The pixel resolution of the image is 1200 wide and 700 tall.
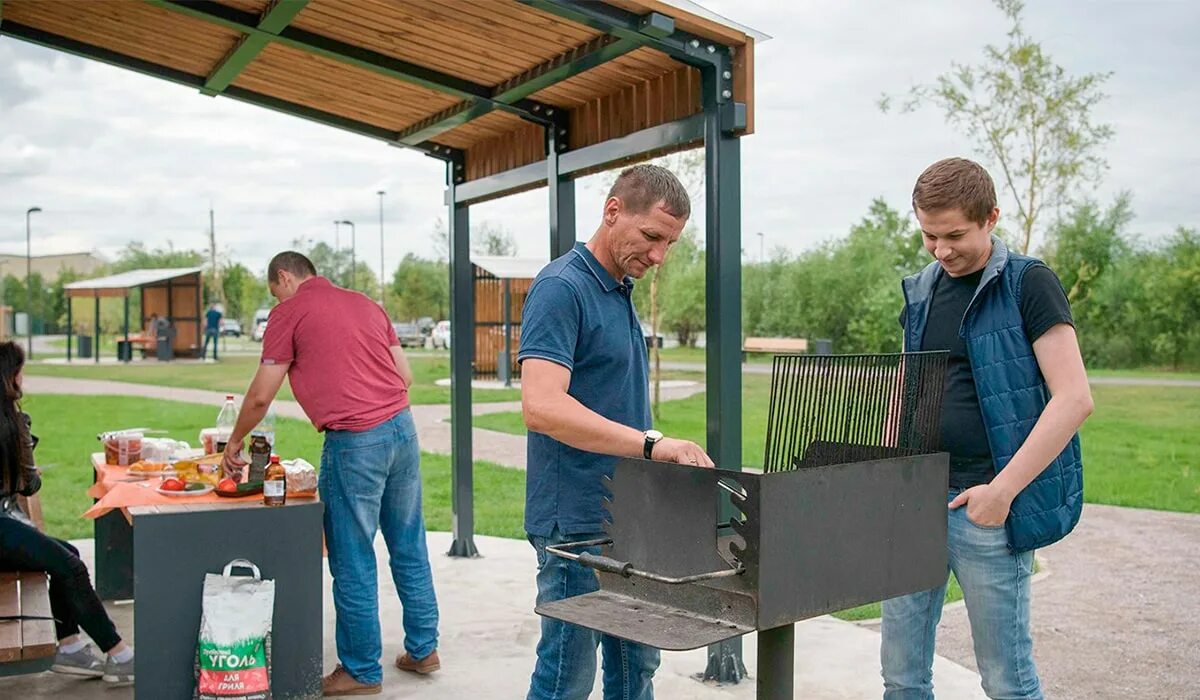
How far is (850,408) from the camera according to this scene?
2.44 metres

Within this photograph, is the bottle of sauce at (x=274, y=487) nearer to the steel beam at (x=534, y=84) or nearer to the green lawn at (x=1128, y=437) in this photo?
the steel beam at (x=534, y=84)

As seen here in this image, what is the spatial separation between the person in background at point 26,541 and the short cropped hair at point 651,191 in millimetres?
2901

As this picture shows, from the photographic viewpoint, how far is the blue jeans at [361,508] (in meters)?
4.41

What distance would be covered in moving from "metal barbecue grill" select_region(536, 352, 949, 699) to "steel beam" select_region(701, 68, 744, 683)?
166 cm

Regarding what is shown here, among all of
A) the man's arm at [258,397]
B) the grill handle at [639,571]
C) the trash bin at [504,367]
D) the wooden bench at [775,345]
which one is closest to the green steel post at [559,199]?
the man's arm at [258,397]

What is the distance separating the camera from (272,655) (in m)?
4.22

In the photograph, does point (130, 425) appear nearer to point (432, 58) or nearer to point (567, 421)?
point (432, 58)

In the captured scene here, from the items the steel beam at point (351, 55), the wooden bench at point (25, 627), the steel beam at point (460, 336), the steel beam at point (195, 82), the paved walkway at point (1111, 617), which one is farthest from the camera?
the steel beam at point (460, 336)

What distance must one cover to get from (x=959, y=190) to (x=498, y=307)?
66.9 feet

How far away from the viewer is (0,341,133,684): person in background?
4.25 m

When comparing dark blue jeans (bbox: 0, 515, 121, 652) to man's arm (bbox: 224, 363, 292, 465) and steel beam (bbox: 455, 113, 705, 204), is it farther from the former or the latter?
steel beam (bbox: 455, 113, 705, 204)

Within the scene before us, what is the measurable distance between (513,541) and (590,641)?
190 inches

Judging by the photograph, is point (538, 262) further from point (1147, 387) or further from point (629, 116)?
point (629, 116)

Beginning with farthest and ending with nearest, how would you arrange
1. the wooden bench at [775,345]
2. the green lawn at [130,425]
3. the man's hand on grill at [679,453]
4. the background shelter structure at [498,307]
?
1. the background shelter structure at [498,307]
2. the wooden bench at [775,345]
3. the green lawn at [130,425]
4. the man's hand on grill at [679,453]
